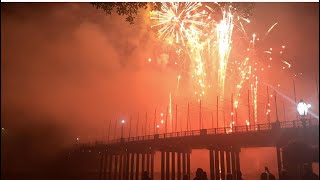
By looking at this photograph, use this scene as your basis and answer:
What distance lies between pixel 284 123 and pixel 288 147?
97.6 ft

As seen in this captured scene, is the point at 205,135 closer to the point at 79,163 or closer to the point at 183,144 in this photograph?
the point at 183,144

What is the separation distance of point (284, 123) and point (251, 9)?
2366cm

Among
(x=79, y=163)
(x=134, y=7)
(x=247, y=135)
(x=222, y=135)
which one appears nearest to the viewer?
(x=134, y=7)

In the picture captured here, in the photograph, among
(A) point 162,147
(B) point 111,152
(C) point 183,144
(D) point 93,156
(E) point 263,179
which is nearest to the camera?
(E) point 263,179

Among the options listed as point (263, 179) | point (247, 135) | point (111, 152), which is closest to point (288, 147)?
point (263, 179)

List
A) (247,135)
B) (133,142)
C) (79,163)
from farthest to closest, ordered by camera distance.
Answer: (79,163), (133,142), (247,135)

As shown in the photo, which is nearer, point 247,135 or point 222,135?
point 247,135

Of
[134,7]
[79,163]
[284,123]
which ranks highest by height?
[134,7]

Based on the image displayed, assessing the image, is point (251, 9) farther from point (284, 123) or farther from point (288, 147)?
point (284, 123)

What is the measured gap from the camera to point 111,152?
277ft

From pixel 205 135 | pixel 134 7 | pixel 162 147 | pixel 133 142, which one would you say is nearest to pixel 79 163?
pixel 133 142

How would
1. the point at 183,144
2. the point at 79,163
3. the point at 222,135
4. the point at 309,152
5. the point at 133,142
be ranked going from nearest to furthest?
the point at 309,152 → the point at 222,135 → the point at 183,144 → the point at 133,142 → the point at 79,163

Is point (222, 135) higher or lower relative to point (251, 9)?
lower

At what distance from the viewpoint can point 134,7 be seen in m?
13.6
